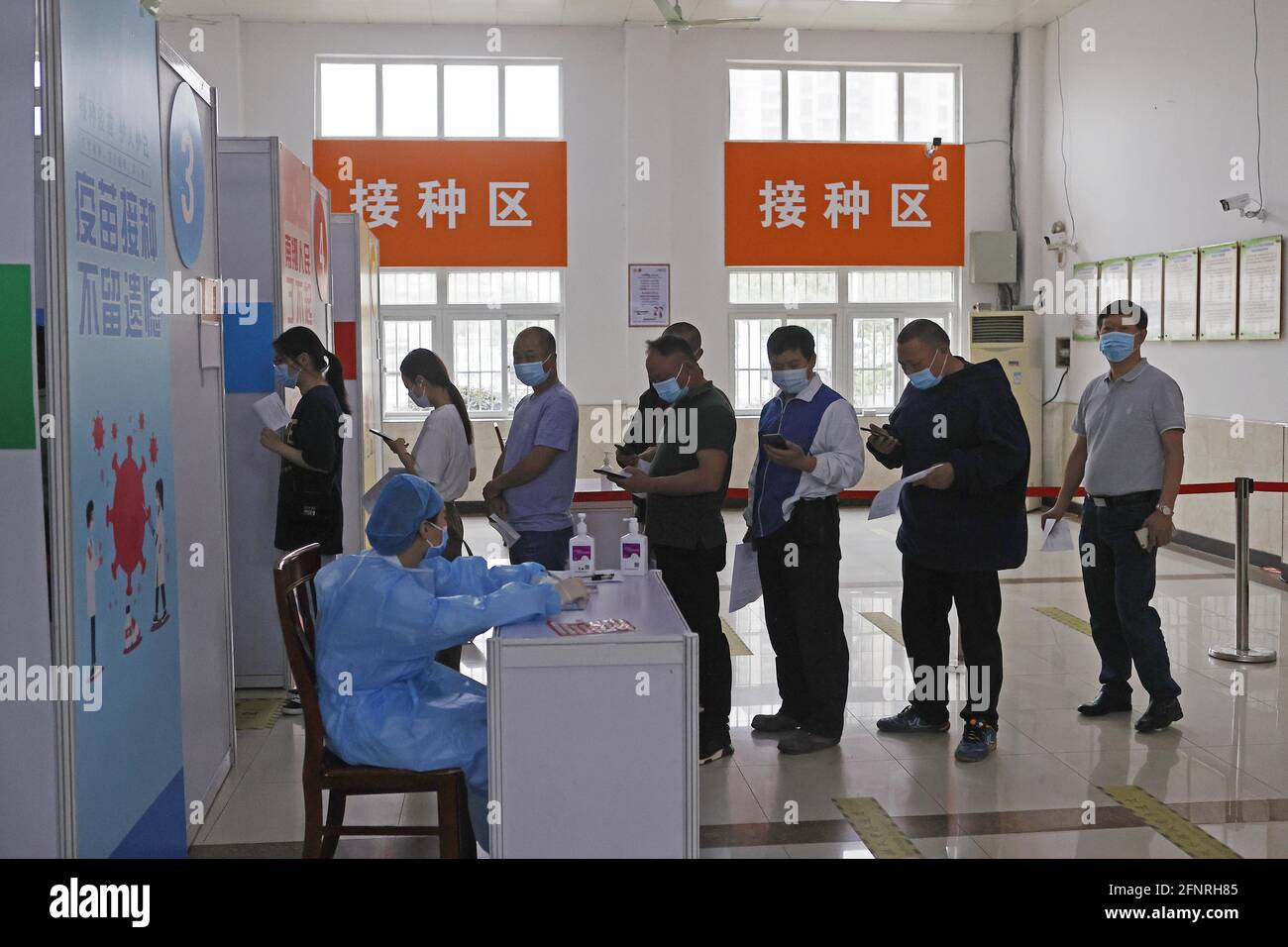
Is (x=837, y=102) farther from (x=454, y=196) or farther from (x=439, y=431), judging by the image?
(x=439, y=431)

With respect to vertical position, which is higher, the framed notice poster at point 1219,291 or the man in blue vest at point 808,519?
the framed notice poster at point 1219,291

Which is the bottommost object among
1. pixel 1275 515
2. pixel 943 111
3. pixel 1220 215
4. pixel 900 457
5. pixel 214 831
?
pixel 214 831

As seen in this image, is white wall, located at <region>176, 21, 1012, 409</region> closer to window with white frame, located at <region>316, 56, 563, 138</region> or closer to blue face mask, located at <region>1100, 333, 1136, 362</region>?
window with white frame, located at <region>316, 56, 563, 138</region>

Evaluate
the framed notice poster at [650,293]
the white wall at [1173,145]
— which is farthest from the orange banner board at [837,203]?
the white wall at [1173,145]

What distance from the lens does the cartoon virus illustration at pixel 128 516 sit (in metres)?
2.65

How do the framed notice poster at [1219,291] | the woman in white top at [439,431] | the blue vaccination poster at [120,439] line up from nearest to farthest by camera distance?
the blue vaccination poster at [120,439]
the woman in white top at [439,431]
the framed notice poster at [1219,291]

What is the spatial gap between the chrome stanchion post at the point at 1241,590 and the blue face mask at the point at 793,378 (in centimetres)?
248

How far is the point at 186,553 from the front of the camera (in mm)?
3430

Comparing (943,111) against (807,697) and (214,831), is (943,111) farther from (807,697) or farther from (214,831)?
(214,831)

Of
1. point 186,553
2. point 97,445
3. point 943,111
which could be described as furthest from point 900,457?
point 943,111

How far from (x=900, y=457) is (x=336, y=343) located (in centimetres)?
346

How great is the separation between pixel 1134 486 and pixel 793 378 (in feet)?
4.27

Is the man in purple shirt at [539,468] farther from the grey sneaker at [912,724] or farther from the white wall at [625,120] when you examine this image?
the white wall at [625,120]

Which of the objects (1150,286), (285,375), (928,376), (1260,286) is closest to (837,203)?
(1150,286)
